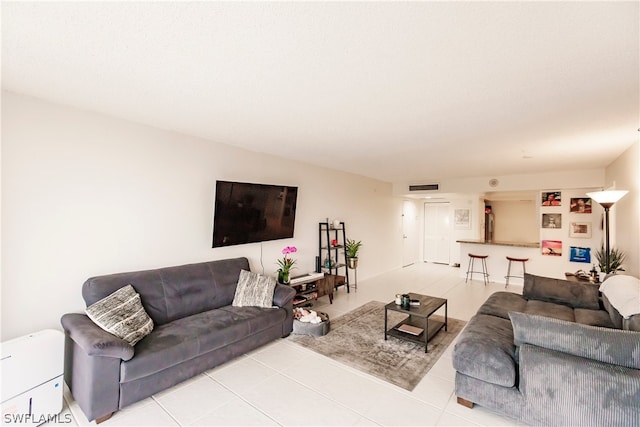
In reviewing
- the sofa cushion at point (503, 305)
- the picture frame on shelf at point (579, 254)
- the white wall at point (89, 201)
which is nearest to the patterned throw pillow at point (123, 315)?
the white wall at point (89, 201)

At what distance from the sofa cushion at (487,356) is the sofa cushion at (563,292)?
1539mm

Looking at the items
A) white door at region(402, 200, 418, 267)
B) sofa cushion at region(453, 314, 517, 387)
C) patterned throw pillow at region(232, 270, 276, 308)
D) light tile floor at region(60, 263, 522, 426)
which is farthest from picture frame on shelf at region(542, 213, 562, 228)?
patterned throw pillow at region(232, 270, 276, 308)

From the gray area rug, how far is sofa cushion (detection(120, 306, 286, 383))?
627 mm

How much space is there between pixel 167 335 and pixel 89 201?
1439 millimetres

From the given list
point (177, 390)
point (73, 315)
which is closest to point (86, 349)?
point (73, 315)

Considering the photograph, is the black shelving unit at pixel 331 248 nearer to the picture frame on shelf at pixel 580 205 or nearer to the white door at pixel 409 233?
the white door at pixel 409 233

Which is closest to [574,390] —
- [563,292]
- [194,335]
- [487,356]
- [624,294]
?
[487,356]

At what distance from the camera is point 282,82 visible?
6.76ft

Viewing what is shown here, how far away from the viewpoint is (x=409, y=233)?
8.80 meters

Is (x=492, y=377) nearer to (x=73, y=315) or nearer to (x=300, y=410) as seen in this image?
(x=300, y=410)

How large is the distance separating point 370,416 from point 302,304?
2.45 m

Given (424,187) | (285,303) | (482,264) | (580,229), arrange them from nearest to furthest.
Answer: (285,303) → (580,229) → (482,264) → (424,187)

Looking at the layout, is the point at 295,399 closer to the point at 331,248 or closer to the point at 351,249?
the point at 331,248

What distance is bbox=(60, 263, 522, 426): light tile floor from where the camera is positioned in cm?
210
